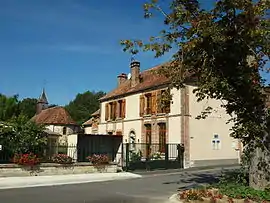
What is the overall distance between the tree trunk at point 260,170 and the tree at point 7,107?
26.3m

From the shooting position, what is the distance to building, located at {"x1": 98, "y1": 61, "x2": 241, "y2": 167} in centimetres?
2380

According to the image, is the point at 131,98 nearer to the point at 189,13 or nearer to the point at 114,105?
the point at 114,105

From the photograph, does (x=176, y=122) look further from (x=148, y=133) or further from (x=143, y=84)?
→ (x=143, y=84)

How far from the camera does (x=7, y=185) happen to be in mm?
13570

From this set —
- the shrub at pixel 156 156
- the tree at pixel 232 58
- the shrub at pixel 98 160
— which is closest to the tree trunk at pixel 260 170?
the tree at pixel 232 58

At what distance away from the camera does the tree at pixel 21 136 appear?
17.1m

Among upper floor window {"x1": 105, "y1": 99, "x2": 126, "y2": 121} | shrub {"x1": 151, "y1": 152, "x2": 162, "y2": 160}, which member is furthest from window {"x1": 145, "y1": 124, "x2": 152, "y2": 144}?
upper floor window {"x1": 105, "y1": 99, "x2": 126, "y2": 121}

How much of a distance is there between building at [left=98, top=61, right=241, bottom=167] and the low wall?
18.8ft

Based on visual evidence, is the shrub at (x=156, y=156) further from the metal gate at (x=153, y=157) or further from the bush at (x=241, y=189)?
the bush at (x=241, y=189)

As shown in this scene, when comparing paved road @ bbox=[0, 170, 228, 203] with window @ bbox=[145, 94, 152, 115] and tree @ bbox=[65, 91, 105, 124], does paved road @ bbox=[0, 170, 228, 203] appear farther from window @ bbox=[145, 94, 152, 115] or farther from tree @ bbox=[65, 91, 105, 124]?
tree @ bbox=[65, 91, 105, 124]

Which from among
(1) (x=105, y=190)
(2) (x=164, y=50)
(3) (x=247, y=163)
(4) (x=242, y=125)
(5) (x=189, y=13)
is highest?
(5) (x=189, y=13)

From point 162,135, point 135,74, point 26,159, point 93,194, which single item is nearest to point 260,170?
point 93,194

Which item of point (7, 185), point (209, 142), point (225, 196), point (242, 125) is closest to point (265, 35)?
point (242, 125)

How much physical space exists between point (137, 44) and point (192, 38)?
6.06 ft
